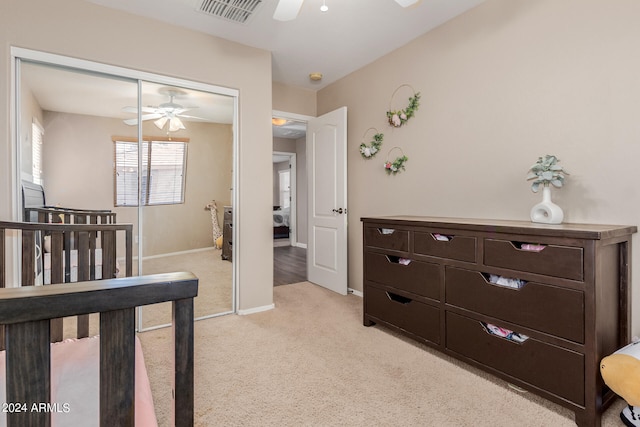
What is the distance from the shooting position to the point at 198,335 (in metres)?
2.56

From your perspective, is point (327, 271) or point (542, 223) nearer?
point (542, 223)

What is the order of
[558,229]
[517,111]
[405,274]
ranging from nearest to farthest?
[558,229] < [517,111] < [405,274]

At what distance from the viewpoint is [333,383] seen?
188 cm

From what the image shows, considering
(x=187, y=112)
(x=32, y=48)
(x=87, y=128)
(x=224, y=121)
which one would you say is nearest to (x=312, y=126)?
(x=224, y=121)

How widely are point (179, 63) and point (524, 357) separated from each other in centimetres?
317

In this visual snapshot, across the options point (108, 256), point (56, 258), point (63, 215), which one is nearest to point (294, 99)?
point (63, 215)

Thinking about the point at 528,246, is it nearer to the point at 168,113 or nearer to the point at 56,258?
the point at 56,258

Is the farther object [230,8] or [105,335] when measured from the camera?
[230,8]

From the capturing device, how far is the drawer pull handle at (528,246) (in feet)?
5.47

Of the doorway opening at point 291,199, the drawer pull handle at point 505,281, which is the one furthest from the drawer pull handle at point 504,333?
the doorway opening at point 291,199

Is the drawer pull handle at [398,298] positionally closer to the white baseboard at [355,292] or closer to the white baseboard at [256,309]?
the white baseboard at [355,292]

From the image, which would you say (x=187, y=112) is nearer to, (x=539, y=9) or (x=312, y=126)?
(x=312, y=126)

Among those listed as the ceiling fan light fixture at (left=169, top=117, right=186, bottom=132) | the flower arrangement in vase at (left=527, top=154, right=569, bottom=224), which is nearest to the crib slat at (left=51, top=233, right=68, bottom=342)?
the ceiling fan light fixture at (left=169, top=117, right=186, bottom=132)

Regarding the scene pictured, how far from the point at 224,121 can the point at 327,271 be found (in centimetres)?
202
